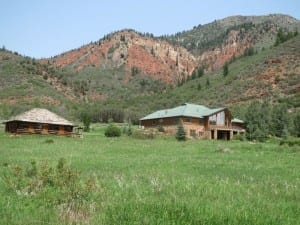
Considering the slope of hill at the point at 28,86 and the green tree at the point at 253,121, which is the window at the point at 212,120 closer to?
the green tree at the point at 253,121

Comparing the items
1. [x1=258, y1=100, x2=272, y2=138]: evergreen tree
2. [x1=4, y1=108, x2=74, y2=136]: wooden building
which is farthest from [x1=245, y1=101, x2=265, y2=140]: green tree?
[x1=4, y1=108, x2=74, y2=136]: wooden building

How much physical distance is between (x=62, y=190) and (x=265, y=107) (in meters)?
68.9

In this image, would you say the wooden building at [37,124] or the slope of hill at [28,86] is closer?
the wooden building at [37,124]

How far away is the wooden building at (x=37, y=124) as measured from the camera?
59906mm

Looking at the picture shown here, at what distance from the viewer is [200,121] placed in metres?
76.5

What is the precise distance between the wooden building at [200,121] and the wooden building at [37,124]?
19.9m

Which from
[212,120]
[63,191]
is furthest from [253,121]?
[63,191]

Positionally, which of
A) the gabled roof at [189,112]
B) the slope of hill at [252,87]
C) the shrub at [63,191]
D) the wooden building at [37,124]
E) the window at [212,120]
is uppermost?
the slope of hill at [252,87]

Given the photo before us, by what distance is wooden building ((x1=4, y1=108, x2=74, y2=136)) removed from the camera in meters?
59.9

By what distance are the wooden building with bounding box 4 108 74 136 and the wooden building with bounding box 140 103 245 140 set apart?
785 inches

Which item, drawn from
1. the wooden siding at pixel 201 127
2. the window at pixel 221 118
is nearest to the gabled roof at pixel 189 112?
the wooden siding at pixel 201 127

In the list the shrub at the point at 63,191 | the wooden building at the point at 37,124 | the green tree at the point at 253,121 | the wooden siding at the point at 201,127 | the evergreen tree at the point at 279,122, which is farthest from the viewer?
the wooden siding at the point at 201,127

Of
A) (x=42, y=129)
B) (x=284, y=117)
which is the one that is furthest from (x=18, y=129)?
(x=284, y=117)

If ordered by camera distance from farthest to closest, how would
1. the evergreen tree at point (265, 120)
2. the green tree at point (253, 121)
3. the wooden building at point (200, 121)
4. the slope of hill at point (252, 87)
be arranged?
the slope of hill at point (252, 87) → the wooden building at point (200, 121) → the green tree at point (253, 121) → the evergreen tree at point (265, 120)
